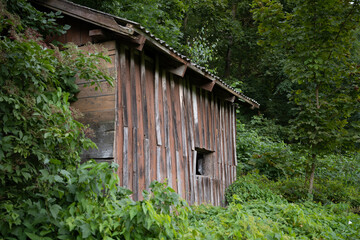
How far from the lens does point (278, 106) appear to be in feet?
70.9

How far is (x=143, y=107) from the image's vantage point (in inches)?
239

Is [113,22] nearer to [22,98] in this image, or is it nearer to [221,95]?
[22,98]

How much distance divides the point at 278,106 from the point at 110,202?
19334 mm

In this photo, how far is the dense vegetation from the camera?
3.37 m

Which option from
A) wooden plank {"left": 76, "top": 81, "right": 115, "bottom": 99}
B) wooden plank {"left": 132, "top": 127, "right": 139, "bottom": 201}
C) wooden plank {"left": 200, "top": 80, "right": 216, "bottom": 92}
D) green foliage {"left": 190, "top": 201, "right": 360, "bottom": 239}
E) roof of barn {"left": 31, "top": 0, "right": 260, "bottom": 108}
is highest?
roof of barn {"left": 31, "top": 0, "right": 260, "bottom": 108}

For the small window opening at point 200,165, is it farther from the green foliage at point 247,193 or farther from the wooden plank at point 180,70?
the wooden plank at point 180,70

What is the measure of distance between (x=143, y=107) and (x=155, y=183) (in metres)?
2.49

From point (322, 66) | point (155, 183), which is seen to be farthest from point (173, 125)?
point (322, 66)

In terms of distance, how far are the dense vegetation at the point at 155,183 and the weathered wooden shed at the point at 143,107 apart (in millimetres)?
378

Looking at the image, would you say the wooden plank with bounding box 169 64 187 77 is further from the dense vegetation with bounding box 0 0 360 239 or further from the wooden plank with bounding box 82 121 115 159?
the wooden plank with bounding box 82 121 115 159

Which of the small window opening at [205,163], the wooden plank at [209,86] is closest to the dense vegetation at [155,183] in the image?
the small window opening at [205,163]

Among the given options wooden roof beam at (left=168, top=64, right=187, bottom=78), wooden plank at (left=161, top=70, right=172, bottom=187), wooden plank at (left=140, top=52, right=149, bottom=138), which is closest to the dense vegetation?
wooden plank at (left=161, top=70, right=172, bottom=187)

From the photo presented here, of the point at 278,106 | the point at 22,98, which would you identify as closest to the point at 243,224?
the point at 22,98

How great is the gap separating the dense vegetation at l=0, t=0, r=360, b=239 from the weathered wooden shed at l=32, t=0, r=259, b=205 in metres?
0.38
